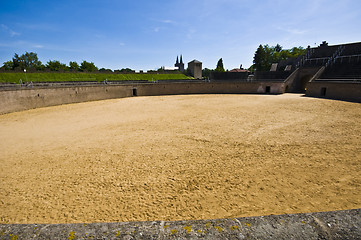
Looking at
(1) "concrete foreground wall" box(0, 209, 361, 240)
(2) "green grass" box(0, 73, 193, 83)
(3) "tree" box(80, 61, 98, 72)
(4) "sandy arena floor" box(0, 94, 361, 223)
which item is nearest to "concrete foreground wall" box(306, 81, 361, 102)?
(4) "sandy arena floor" box(0, 94, 361, 223)

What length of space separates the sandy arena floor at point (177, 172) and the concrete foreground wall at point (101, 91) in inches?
467

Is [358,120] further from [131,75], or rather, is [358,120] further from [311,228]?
[131,75]

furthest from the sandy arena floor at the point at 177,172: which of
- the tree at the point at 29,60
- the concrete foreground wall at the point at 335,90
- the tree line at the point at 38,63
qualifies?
the tree at the point at 29,60

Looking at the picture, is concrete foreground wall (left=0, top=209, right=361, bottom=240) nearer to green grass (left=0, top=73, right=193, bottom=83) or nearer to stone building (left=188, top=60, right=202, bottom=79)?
green grass (left=0, top=73, right=193, bottom=83)

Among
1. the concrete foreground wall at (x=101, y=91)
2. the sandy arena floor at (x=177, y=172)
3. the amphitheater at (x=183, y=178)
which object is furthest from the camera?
the concrete foreground wall at (x=101, y=91)

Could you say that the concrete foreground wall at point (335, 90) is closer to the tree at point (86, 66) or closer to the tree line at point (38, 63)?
the tree line at point (38, 63)

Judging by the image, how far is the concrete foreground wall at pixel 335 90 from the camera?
921 inches

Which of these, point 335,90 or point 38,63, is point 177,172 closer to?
point 335,90

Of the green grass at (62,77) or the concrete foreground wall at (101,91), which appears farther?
the green grass at (62,77)

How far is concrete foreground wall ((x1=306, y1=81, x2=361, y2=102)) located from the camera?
23.4 metres

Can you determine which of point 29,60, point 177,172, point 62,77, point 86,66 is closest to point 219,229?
point 177,172

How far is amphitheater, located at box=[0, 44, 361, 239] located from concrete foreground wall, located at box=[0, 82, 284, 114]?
8.49 m

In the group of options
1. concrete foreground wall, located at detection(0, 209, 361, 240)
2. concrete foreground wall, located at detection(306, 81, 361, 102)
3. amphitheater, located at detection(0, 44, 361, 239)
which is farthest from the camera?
concrete foreground wall, located at detection(306, 81, 361, 102)

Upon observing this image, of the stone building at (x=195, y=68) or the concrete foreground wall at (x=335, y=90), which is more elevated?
the stone building at (x=195, y=68)
